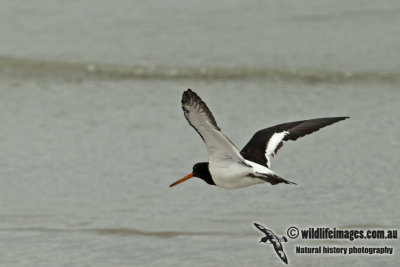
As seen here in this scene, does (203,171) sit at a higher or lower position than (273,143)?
lower

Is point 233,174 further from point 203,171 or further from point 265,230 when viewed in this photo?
point 265,230

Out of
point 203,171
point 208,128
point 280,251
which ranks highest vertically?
point 208,128

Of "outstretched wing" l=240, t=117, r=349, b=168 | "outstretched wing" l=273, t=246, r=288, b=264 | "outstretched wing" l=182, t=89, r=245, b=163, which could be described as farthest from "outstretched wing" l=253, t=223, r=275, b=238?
"outstretched wing" l=182, t=89, r=245, b=163

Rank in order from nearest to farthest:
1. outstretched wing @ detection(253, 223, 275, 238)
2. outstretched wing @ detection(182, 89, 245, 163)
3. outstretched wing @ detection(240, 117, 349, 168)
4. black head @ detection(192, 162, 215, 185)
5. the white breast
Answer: outstretched wing @ detection(182, 89, 245, 163) → the white breast → black head @ detection(192, 162, 215, 185) → outstretched wing @ detection(253, 223, 275, 238) → outstretched wing @ detection(240, 117, 349, 168)

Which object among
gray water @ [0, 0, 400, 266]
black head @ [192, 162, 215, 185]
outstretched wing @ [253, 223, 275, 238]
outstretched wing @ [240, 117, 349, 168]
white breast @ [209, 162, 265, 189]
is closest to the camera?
white breast @ [209, 162, 265, 189]

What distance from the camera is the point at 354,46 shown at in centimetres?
1366

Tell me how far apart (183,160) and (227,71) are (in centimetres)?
385

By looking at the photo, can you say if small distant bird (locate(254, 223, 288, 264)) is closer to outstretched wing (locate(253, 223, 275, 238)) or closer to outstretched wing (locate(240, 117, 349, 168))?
outstretched wing (locate(253, 223, 275, 238))

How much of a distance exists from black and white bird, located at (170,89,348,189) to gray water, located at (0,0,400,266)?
0.55 m

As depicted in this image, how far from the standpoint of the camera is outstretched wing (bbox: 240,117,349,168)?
7629mm

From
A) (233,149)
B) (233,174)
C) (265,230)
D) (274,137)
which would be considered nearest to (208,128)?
(233,149)

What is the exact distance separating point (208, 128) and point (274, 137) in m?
1.49

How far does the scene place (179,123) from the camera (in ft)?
35.0

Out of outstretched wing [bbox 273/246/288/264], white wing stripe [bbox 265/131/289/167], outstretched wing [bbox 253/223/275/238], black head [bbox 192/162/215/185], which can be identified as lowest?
outstretched wing [bbox 273/246/288/264]
